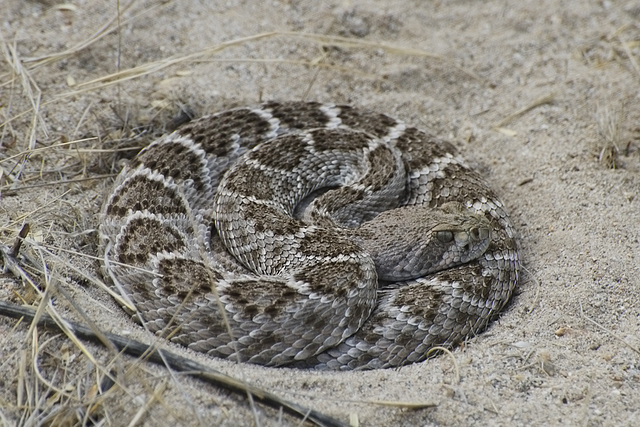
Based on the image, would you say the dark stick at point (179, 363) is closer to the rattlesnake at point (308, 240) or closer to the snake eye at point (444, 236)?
the rattlesnake at point (308, 240)

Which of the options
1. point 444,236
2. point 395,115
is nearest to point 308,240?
point 444,236

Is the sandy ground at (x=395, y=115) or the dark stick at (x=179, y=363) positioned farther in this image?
the sandy ground at (x=395, y=115)

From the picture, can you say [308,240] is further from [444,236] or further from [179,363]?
[179,363]

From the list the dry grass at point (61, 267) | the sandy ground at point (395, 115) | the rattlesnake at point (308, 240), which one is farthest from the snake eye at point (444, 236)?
the dry grass at point (61, 267)

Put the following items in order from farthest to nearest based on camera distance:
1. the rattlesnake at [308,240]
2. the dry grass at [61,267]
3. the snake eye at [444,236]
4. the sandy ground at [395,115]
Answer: the snake eye at [444,236] < the rattlesnake at [308,240] < the sandy ground at [395,115] < the dry grass at [61,267]

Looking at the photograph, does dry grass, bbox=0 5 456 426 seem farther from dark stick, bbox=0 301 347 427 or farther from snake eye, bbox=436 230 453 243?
snake eye, bbox=436 230 453 243

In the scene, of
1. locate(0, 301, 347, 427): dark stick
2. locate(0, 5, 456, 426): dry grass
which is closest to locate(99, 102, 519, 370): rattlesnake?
locate(0, 301, 347, 427): dark stick

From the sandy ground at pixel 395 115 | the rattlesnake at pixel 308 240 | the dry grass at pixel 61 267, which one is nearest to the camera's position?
the dry grass at pixel 61 267
